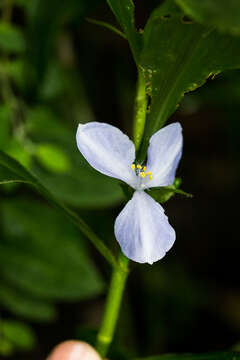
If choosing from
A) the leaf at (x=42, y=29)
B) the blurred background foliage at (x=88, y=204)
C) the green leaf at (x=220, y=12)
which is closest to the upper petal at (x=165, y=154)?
the green leaf at (x=220, y=12)

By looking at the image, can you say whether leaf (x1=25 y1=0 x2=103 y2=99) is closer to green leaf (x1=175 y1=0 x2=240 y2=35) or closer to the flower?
the flower

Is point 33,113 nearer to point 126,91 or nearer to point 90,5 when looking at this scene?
point 90,5

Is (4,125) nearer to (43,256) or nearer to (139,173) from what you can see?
(43,256)

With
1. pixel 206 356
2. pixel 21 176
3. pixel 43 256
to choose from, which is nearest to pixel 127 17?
pixel 21 176

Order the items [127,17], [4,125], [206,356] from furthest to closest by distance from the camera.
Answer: [4,125] < [206,356] < [127,17]

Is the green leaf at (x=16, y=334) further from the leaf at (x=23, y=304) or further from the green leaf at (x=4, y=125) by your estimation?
the green leaf at (x=4, y=125)

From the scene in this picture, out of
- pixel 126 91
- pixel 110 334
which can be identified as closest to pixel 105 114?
pixel 126 91
